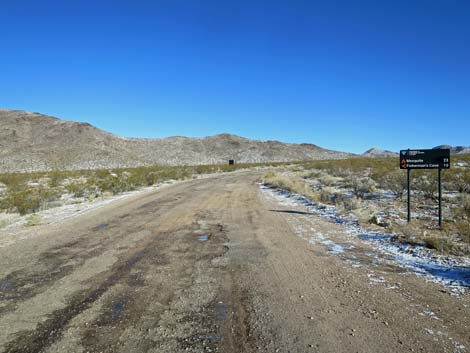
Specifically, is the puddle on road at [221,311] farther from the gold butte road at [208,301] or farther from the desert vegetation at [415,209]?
the desert vegetation at [415,209]

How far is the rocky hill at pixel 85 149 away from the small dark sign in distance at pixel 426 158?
7313 cm

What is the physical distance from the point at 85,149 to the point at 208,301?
92506 mm

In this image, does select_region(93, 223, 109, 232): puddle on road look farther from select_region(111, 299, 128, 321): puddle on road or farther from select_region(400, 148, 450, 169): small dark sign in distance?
select_region(400, 148, 450, 169): small dark sign in distance

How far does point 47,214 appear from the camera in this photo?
1446 centimetres

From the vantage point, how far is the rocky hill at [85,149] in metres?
80.1

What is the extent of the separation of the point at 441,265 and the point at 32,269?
7.67m

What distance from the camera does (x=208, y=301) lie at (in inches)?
207

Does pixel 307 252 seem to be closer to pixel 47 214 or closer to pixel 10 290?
pixel 10 290

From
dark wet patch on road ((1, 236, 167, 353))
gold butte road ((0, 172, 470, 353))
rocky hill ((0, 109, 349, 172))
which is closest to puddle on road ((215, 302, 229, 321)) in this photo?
gold butte road ((0, 172, 470, 353))

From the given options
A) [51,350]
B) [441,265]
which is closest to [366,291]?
[441,265]

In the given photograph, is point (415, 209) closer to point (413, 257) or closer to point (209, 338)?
point (413, 257)

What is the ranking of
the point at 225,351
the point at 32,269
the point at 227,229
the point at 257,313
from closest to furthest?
the point at 225,351, the point at 257,313, the point at 32,269, the point at 227,229

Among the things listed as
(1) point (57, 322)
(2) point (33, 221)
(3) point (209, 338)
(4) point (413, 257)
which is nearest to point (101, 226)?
(2) point (33, 221)

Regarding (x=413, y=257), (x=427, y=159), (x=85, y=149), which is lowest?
(x=413, y=257)
